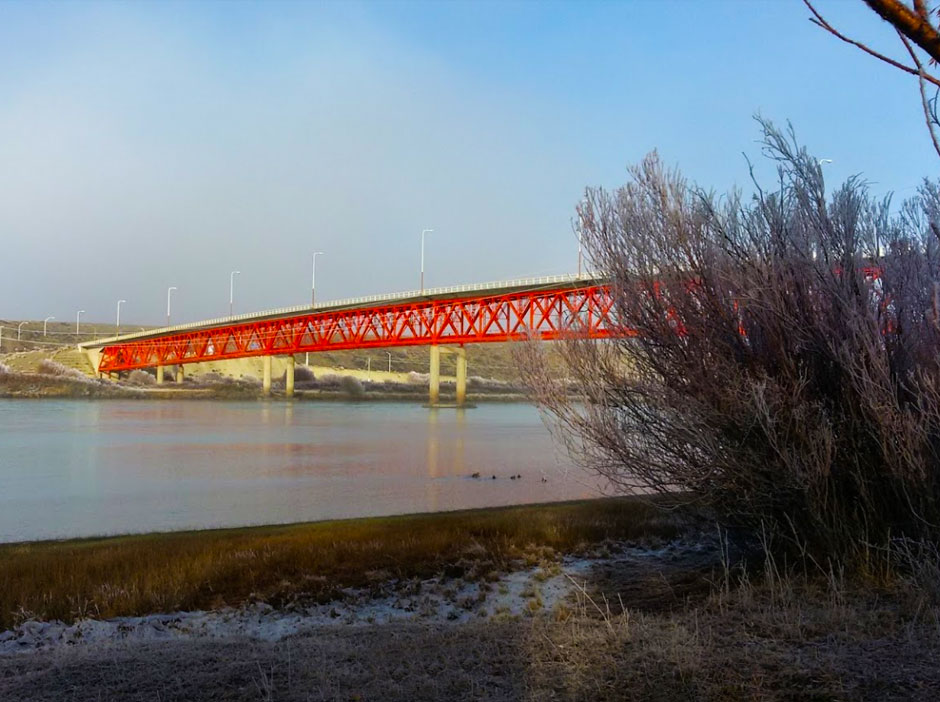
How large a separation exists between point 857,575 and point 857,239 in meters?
3.06

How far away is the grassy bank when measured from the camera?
788 cm

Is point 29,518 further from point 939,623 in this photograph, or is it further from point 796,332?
point 939,623

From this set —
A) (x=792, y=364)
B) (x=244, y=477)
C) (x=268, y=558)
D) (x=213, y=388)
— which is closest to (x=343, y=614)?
(x=268, y=558)

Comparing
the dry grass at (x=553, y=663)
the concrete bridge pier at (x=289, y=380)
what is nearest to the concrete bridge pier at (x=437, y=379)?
the concrete bridge pier at (x=289, y=380)

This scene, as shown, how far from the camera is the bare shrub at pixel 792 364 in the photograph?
6766mm

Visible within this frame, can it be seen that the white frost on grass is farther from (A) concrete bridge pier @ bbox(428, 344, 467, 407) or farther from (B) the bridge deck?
(A) concrete bridge pier @ bbox(428, 344, 467, 407)

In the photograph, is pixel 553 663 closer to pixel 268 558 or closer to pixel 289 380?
pixel 268 558

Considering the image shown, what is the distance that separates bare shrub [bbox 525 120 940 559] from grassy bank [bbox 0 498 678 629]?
287 cm

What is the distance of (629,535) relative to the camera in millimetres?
11070

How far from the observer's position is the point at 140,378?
107750 millimetres

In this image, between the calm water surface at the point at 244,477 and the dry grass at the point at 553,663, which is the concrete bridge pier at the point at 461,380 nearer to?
the calm water surface at the point at 244,477

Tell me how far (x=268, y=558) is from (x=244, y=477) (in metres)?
11.9

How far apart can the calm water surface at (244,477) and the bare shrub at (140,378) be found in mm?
70772

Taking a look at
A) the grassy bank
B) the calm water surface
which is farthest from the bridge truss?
the grassy bank
